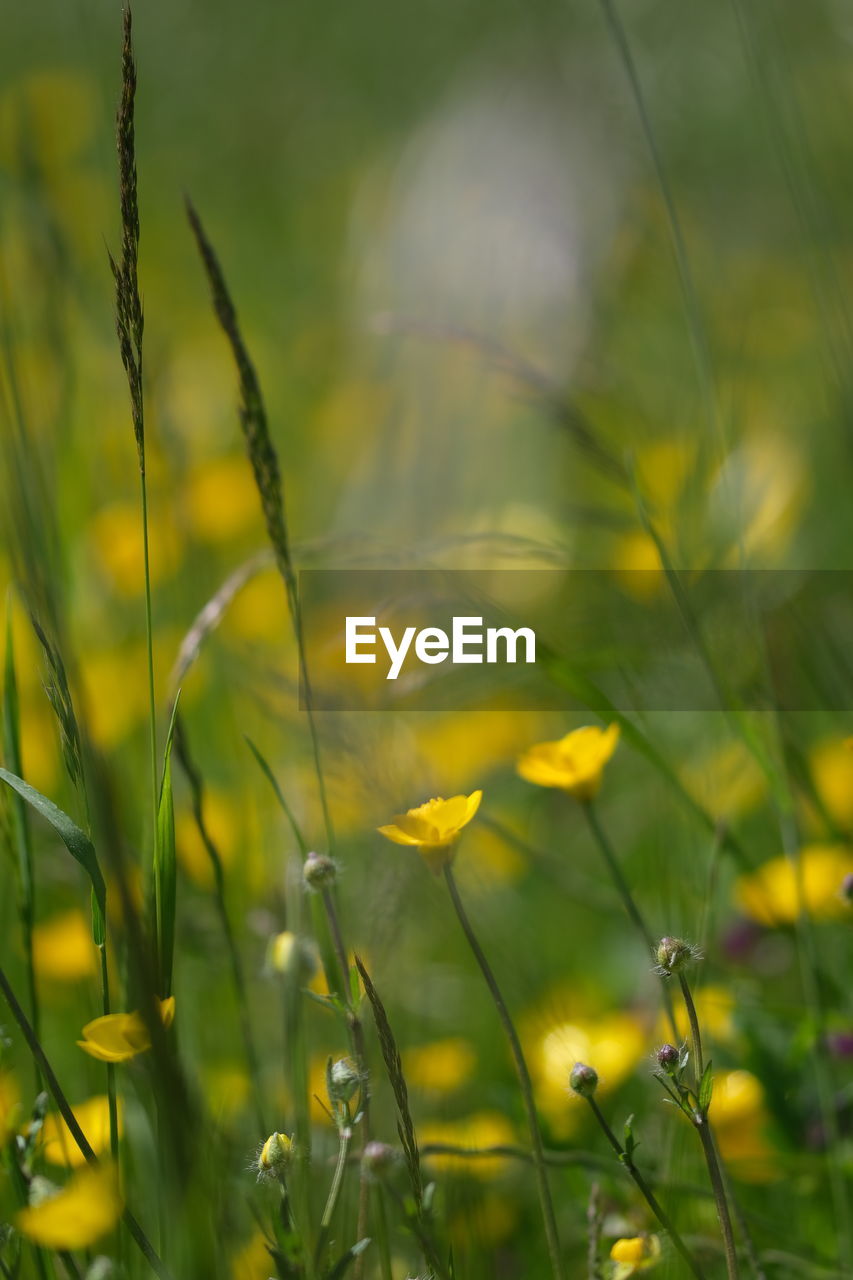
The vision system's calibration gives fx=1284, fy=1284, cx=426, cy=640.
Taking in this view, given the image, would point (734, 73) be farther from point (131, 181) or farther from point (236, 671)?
point (131, 181)

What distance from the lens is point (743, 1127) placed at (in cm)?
106

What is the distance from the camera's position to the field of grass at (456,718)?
26.9 inches

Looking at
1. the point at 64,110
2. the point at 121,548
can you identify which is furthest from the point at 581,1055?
the point at 64,110

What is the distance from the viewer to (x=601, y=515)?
4.27 feet

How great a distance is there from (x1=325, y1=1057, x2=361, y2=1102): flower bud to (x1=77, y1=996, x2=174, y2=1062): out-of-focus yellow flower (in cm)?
8

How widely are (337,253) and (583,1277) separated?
127 inches

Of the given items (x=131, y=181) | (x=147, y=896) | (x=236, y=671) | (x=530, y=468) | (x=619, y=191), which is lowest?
(x=147, y=896)

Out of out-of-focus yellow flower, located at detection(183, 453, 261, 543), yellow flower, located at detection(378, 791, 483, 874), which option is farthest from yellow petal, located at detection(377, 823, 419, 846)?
out-of-focus yellow flower, located at detection(183, 453, 261, 543)

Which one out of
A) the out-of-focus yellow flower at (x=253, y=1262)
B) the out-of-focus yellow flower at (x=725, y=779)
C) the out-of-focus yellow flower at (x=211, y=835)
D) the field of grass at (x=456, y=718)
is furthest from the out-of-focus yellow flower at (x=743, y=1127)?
the out-of-focus yellow flower at (x=211, y=835)

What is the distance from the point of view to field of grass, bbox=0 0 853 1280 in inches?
26.9

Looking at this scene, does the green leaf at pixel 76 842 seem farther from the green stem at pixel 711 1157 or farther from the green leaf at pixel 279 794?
the green stem at pixel 711 1157

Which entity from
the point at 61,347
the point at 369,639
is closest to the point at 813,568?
the point at 369,639

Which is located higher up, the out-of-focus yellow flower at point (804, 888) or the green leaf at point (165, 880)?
the out-of-focus yellow flower at point (804, 888)

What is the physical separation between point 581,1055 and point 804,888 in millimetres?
223
